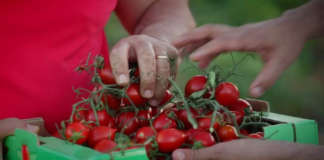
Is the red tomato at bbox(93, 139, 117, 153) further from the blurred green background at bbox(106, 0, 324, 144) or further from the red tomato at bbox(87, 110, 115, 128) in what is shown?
the blurred green background at bbox(106, 0, 324, 144)

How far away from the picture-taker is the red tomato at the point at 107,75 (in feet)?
4.73

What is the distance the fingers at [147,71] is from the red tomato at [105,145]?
0.24 meters

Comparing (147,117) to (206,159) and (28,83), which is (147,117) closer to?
(206,159)

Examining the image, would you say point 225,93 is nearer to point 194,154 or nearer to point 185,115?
point 185,115

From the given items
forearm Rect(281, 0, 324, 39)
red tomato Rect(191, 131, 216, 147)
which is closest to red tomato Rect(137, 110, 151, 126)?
red tomato Rect(191, 131, 216, 147)

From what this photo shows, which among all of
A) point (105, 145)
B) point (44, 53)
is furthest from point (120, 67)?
point (44, 53)

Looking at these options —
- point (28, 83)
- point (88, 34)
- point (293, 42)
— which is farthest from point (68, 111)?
point (293, 42)

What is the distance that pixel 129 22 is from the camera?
2.08 m

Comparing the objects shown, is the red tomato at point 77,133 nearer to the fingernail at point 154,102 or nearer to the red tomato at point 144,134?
the red tomato at point 144,134

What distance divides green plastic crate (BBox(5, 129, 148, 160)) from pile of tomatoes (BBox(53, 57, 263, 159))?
58 millimetres

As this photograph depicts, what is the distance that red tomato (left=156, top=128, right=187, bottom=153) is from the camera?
122cm

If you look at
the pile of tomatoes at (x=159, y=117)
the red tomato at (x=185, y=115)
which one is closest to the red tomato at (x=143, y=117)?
the pile of tomatoes at (x=159, y=117)

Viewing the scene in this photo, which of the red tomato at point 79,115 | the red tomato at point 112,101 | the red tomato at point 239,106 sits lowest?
the red tomato at point 239,106

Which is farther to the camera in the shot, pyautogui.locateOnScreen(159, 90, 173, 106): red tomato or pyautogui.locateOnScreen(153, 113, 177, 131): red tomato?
pyautogui.locateOnScreen(159, 90, 173, 106): red tomato
